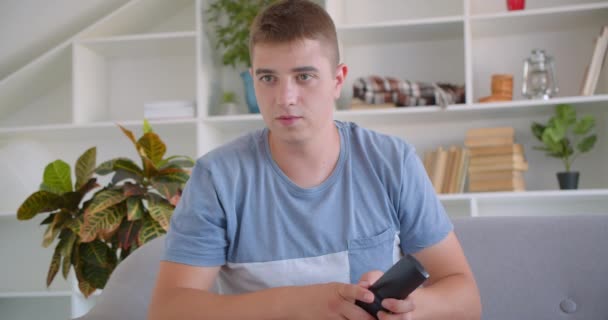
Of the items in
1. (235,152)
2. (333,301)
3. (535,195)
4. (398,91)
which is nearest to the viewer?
(333,301)

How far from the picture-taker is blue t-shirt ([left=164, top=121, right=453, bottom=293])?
4.58ft

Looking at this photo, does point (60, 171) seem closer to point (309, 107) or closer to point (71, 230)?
point (71, 230)

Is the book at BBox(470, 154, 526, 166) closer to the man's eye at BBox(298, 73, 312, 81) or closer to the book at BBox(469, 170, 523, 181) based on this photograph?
the book at BBox(469, 170, 523, 181)

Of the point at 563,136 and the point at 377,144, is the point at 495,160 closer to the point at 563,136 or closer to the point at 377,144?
the point at 563,136

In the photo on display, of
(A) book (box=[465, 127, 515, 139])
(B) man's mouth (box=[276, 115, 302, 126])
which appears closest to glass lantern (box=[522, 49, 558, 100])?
(A) book (box=[465, 127, 515, 139])

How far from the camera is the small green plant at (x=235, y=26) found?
344 centimetres

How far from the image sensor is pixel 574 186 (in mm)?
3102

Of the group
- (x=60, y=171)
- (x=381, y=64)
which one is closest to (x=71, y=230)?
(x=60, y=171)

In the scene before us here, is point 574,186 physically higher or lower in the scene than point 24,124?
lower

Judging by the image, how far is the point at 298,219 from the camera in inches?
56.2

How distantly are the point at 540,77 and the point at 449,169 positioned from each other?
0.60 meters

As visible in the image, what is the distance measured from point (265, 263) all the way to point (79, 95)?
7.84 ft

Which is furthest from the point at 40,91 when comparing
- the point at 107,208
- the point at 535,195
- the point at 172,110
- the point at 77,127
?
the point at 535,195

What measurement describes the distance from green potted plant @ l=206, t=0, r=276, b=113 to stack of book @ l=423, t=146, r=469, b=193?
0.91 m
